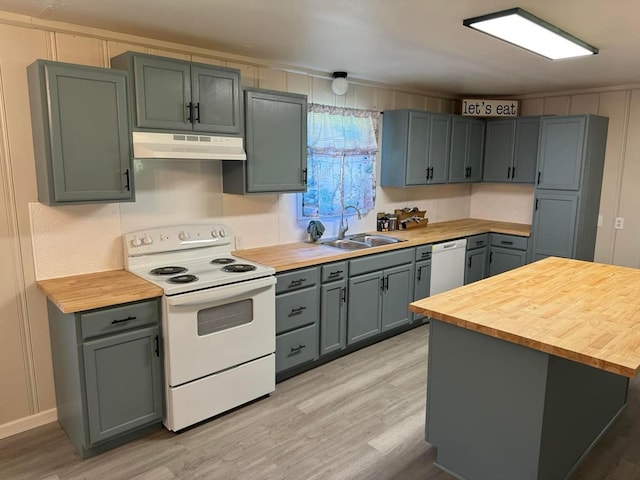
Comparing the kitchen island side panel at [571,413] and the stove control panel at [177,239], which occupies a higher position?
the stove control panel at [177,239]

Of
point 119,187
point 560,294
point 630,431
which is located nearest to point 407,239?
point 560,294

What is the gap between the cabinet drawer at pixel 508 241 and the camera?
4.95 metres

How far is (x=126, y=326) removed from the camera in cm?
250

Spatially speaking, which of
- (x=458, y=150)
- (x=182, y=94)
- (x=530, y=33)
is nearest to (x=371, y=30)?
(x=530, y=33)

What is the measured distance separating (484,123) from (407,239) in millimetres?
2104

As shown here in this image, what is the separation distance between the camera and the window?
402cm

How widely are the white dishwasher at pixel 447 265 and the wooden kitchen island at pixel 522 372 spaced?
181 cm

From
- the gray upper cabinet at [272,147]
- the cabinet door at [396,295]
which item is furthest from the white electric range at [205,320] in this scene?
the cabinet door at [396,295]

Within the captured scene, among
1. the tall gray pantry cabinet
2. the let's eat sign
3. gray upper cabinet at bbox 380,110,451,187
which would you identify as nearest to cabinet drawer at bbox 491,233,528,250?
the tall gray pantry cabinet

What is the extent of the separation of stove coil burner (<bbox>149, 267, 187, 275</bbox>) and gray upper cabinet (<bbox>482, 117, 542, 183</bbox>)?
3.93 m

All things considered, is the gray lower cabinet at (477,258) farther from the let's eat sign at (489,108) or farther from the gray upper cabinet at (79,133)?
the gray upper cabinet at (79,133)

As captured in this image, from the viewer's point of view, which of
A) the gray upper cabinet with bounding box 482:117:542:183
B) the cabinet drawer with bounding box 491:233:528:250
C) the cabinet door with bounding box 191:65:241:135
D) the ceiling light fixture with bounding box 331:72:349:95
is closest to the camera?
the cabinet door with bounding box 191:65:241:135

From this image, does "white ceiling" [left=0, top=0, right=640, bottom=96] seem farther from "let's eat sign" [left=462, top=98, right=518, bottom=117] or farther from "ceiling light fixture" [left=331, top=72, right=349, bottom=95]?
"let's eat sign" [left=462, top=98, right=518, bottom=117]

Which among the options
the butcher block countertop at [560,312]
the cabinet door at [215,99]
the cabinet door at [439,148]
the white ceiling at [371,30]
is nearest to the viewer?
the butcher block countertop at [560,312]
